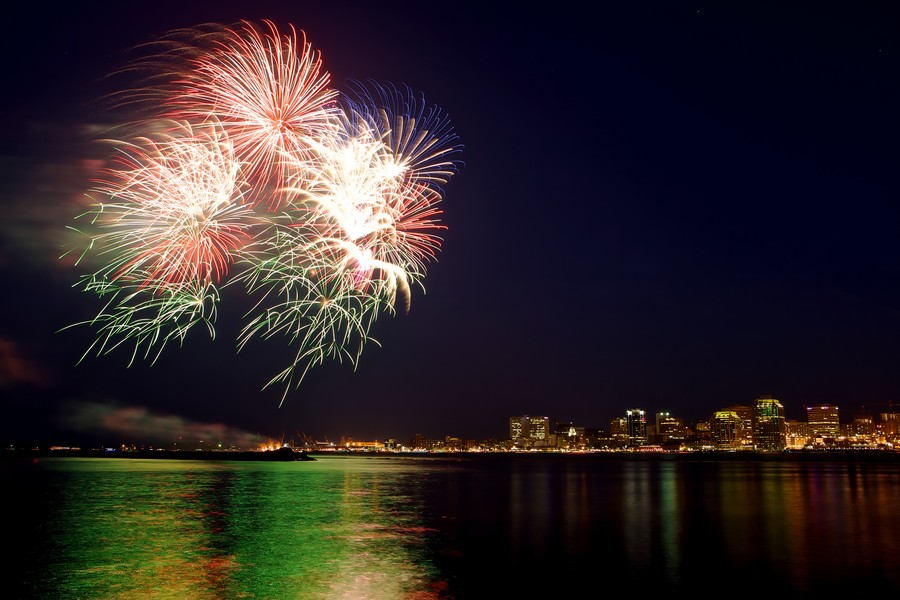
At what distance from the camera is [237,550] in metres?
17.8

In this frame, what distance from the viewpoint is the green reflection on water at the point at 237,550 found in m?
13.4

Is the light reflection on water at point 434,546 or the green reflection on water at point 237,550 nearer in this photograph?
the green reflection on water at point 237,550

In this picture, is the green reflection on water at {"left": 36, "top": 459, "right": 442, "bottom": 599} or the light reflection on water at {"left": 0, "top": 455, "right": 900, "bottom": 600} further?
the light reflection on water at {"left": 0, "top": 455, "right": 900, "bottom": 600}

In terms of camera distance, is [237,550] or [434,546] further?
[434,546]

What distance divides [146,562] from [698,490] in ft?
126

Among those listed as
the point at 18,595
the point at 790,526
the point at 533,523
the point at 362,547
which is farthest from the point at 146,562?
the point at 790,526

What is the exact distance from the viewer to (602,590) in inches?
566

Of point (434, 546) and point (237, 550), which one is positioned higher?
point (237, 550)

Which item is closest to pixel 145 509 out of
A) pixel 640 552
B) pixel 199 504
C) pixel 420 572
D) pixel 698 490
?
pixel 199 504

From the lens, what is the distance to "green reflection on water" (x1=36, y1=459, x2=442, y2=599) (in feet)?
44.1

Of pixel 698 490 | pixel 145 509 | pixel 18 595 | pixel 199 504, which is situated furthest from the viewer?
pixel 698 490

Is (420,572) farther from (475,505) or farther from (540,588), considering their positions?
(475,505)

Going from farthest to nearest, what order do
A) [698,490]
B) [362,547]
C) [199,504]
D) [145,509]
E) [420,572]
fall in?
[698,490], [199,504], [145,509], [362,547], [420,572]

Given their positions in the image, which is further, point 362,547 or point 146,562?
point 362,547
